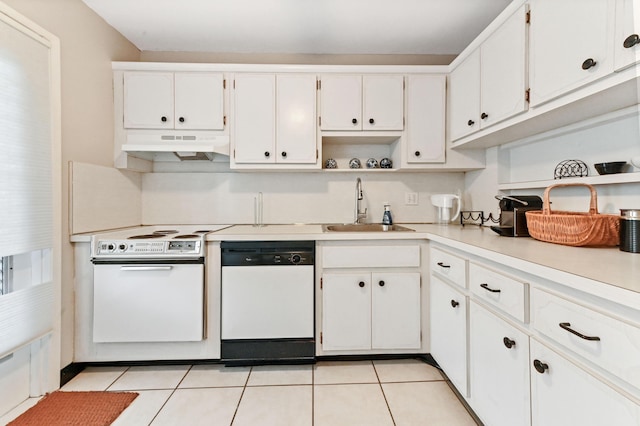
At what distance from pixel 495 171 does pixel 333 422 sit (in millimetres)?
2040

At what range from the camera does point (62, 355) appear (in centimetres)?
182

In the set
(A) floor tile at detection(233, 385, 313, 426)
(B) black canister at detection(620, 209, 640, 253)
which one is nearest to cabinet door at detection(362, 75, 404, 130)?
(B) black canister at detection(620, 209, 640, 253)

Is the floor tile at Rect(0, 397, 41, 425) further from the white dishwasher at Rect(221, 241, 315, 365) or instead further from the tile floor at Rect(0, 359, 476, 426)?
the white dishwasher at Rect(221, 241, 315, 365)

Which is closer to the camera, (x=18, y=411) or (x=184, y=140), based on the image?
(x=18, y=411)

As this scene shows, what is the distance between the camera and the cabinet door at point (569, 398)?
2.48 ft

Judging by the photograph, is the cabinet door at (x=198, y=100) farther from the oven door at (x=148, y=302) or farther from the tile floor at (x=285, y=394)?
the tile floor at (x=285, y=394)

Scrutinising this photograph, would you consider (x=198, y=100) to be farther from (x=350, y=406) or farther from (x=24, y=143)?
(x=350, y=406)

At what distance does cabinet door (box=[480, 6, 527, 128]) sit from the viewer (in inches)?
60.1

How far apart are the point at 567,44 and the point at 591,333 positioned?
119 cm

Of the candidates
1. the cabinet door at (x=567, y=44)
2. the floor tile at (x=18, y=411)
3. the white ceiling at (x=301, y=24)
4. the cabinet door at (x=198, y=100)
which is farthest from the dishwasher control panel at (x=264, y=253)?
the white ceiling at (x=301, y=24)

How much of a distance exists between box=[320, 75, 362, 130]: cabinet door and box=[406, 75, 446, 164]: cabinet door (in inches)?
16.6

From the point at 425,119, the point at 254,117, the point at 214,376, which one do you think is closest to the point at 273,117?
the point at 254,117

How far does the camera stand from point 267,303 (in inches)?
76.6

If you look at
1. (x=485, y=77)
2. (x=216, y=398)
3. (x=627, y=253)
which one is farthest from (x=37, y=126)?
(x=627, y=253)
